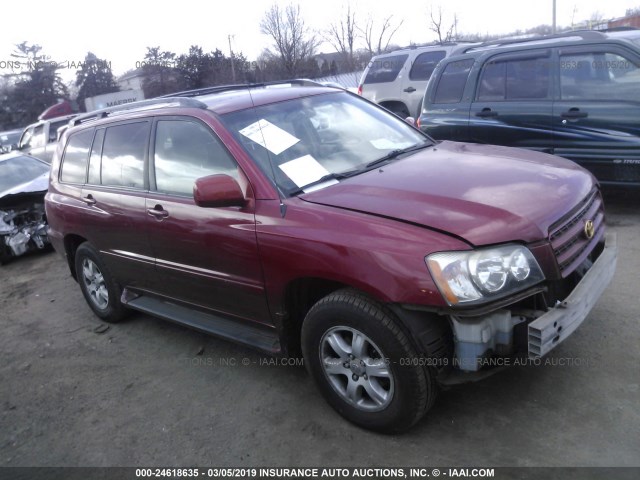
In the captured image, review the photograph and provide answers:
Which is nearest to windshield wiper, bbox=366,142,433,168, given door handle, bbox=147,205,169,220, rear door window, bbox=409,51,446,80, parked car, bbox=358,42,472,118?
door handle, bbox=147,205,169,220

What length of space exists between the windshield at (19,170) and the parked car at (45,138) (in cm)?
500

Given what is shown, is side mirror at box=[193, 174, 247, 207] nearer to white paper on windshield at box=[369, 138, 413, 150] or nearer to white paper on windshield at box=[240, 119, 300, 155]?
white paper on windshield at box=[240, 119, 300, 155]

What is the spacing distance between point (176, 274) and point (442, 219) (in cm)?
201

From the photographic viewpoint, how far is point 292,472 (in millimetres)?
2777

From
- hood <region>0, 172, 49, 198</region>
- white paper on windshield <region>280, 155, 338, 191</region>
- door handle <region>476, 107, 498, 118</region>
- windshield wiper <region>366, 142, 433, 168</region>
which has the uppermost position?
white paper on windshield <region>280, 155, 338, 191</region>

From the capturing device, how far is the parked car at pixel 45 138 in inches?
552

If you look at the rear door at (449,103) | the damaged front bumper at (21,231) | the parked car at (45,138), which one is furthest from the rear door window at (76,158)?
the parked car at (45,138)

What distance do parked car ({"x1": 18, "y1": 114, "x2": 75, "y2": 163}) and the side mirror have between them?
12.4 m

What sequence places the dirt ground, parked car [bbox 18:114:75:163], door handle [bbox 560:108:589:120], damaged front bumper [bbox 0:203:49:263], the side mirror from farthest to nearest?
parked car [bbox 18:114:75:163] < damaged front bumper [bbox 0:203:49:263] < door handle [bbox 560:108:589:120] < the side mirror < the dirt ground

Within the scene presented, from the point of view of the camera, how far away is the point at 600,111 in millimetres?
5590

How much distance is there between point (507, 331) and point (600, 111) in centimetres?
399

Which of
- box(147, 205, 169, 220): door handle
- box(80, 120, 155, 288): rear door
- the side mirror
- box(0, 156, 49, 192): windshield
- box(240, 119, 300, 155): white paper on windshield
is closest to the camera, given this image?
the side mirror

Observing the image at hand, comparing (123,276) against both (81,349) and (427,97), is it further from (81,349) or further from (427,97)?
(427,97)

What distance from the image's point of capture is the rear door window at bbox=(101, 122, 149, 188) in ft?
13.2
